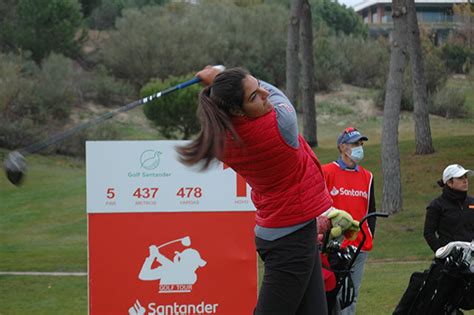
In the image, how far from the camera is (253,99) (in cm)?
468

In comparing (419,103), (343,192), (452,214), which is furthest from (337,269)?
(419,103)

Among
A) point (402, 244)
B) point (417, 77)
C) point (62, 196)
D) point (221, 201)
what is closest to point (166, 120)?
point (62, 196)

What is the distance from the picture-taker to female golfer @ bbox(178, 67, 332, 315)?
4617 mm

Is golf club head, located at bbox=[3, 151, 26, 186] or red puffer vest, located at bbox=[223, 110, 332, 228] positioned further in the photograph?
golf club head, located at bbox=[3, 151, 26, 186]

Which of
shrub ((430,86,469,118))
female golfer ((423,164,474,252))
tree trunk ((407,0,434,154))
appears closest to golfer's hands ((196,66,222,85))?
female golfer ((423,164,474,252))

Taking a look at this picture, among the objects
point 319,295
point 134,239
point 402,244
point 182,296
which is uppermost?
point 319,295

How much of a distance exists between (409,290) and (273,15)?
4156cm

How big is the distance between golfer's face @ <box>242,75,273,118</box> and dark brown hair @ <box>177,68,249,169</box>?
3 centimetres

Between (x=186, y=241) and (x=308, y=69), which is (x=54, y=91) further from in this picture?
(x=186, y=241)

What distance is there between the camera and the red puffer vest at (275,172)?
472 centimetres

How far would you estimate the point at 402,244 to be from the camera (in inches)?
688

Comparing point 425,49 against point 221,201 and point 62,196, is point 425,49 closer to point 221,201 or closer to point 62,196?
point 62,196

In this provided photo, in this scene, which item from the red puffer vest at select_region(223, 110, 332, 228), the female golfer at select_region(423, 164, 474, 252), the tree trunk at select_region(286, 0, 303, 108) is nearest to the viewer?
the red puffer vest at select_region(223, 110, 332, 228)

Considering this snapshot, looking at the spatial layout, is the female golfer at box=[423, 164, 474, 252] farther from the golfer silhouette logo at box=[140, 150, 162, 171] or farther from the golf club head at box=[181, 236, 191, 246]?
the golfer silhouette logo at box=[140, 150, 162, 171]
